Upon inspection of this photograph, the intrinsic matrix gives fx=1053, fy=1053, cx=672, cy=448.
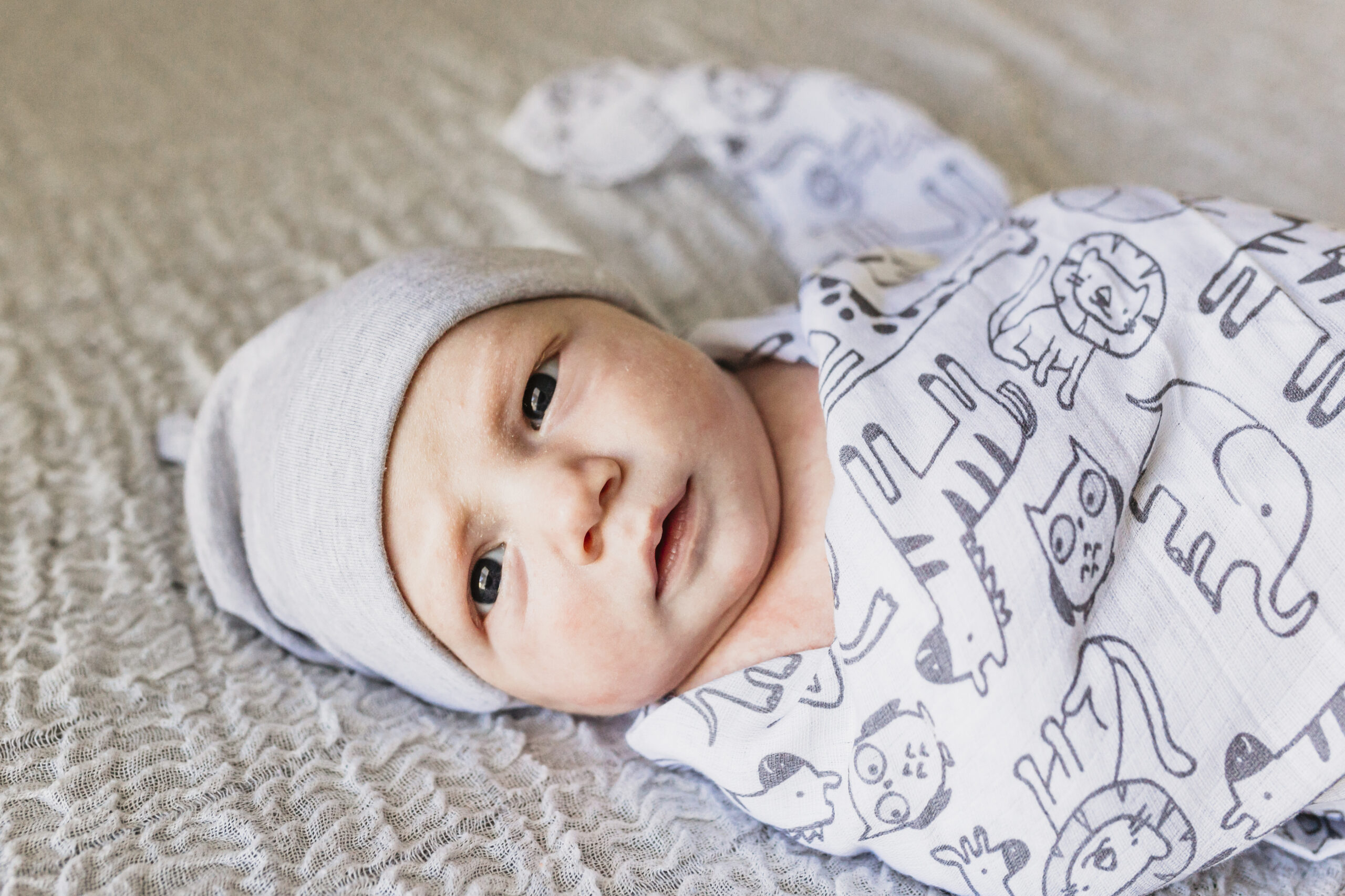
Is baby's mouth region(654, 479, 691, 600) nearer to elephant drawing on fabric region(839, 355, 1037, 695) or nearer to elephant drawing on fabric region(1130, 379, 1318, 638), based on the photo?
elephant drawing on fabric region(839, 355, 1037, 695)

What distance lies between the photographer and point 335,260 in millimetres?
1389

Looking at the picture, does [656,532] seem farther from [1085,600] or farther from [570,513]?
[1085,600]

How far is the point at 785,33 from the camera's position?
1729mm

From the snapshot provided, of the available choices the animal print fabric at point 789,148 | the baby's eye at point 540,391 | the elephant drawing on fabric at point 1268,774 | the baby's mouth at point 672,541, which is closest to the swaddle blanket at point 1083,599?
the elephant drawing on fabric at point 1268,774

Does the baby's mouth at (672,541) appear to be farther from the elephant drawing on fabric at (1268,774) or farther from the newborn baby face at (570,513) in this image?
the elephant drawing on fabric at (1268,774)

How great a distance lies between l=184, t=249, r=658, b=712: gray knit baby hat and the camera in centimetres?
92

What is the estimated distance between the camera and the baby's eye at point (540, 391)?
937 mm

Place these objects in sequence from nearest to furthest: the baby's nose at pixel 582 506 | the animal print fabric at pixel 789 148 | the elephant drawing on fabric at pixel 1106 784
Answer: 1. the elephant drawing on fabric at pixel 1106 784
2. the baby's nose at pixel 582 506
3. the animal print fabric at pixel 789 148

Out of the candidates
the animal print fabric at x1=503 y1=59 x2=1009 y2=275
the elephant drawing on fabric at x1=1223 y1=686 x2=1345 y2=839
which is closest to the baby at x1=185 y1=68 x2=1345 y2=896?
the elephant drawing on fabric at x1=1223 y1=686 x2=1345 y2=839

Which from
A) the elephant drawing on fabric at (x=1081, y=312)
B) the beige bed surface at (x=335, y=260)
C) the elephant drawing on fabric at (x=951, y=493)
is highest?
the elephant drawing on fabric at (x=1081, y=312)

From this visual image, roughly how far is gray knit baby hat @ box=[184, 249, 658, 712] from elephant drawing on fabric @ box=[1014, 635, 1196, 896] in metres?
0.50

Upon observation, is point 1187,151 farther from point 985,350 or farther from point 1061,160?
point 985,350

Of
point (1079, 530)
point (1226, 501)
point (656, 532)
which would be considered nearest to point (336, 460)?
point (656, 532)

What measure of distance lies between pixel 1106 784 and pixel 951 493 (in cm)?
23
